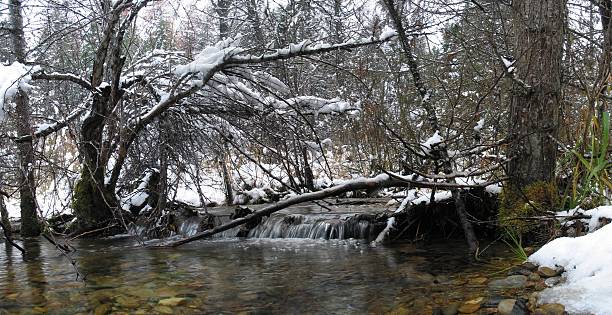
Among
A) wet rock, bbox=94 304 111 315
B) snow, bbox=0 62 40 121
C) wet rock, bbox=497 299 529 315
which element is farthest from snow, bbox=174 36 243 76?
wet rock, bbox=497 299 529 315

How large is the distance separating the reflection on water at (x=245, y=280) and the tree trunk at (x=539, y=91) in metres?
1.09

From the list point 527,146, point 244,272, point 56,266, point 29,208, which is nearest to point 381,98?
point 527,146

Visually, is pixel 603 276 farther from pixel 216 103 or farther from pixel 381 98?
pixel 216 103

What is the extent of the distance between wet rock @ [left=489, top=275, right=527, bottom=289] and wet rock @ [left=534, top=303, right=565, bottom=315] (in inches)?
21.6

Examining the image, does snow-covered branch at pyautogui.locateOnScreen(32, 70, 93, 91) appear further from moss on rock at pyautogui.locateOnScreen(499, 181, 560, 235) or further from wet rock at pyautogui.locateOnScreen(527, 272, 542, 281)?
wet rock at pyautogui.locateOnScreen(527, 272, 542, 281)

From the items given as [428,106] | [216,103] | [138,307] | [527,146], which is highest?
[216,103]

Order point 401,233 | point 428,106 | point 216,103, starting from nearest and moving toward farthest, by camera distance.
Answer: point 428,106, point 401,233, point 216,103

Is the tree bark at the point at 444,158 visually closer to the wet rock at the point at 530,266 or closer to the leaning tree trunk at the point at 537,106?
the leaning tree trunk at the point at 537,106

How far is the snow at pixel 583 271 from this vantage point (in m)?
2.41

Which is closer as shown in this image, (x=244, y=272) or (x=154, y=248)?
(x=244, y=272)

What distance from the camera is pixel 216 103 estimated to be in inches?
270

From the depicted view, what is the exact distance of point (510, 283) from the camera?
10.7 ft

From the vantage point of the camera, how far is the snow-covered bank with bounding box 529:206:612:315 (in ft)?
7.89

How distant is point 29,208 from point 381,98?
260 inches
